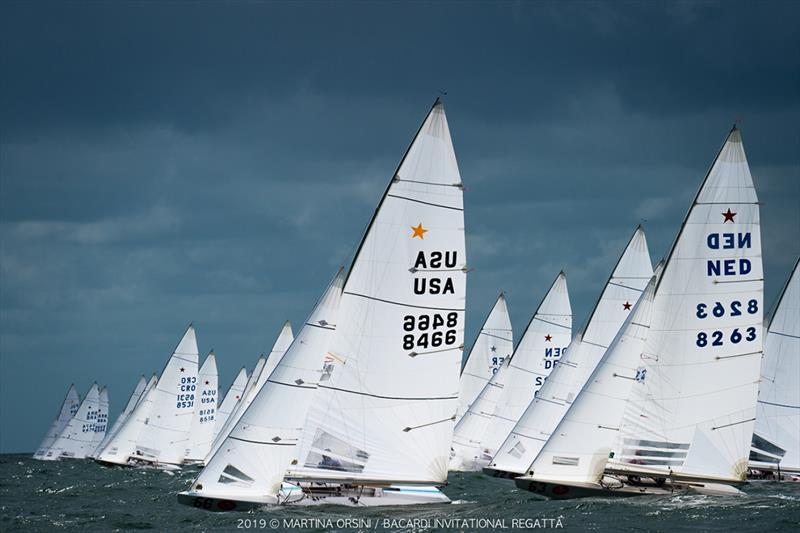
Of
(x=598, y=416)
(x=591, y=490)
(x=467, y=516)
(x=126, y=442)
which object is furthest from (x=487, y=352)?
(x=467, y=516)

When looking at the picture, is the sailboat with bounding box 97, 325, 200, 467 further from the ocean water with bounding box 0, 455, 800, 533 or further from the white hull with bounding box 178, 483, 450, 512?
the white hull with bounding box 178, 483, 450, 512

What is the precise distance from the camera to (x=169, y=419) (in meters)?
67.6

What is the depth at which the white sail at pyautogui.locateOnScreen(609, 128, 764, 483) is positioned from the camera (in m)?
31.2

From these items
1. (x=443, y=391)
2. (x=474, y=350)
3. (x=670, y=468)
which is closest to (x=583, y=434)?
(x=670, y=468)

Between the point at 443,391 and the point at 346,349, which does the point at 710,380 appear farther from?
the point at 346,349

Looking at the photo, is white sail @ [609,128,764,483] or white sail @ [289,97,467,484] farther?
white sail @ [609,128,764,483]

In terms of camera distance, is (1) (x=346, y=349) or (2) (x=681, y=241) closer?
(1) (x=346, y=349)

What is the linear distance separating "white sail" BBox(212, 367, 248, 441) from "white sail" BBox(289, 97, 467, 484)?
44.1m

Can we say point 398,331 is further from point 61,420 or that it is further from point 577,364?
point 61,420

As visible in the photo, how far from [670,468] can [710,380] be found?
2.59m

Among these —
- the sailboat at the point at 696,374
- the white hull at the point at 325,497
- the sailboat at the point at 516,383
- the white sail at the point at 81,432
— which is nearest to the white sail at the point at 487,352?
the sailboat at the point at 516,383

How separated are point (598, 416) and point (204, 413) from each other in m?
→ 44.0

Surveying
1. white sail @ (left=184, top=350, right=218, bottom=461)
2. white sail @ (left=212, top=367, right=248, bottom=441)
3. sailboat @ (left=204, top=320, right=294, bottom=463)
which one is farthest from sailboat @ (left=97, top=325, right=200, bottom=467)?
sailboat @ (left=204, top=320, right=294, bottom=463)

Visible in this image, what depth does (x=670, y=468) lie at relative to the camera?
104 ft
